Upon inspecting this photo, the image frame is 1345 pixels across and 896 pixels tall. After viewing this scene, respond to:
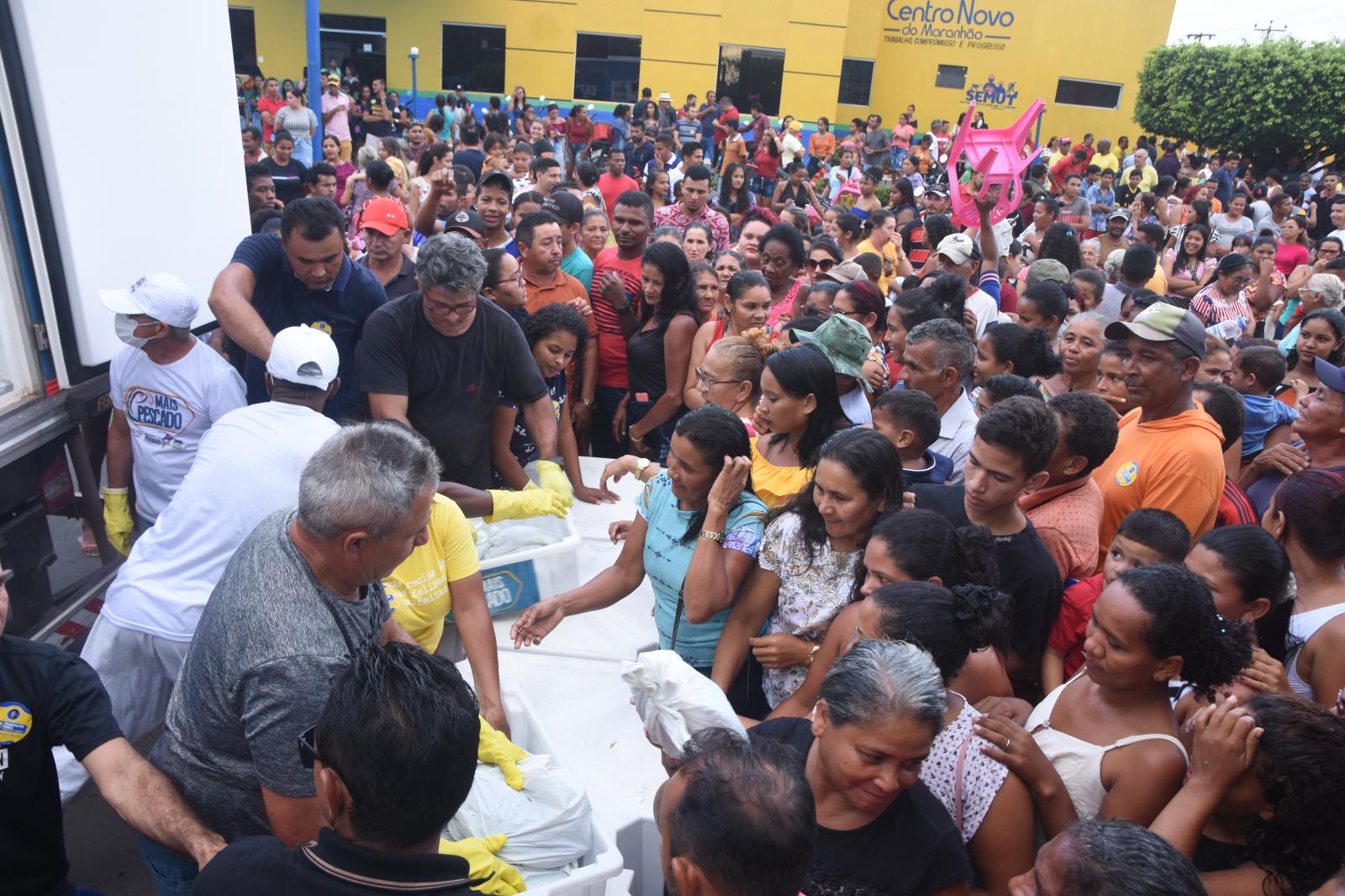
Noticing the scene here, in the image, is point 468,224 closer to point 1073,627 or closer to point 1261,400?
point 1073,627

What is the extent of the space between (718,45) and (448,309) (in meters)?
22.2

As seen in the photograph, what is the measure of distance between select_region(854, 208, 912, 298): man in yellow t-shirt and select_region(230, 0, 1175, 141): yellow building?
17.4m

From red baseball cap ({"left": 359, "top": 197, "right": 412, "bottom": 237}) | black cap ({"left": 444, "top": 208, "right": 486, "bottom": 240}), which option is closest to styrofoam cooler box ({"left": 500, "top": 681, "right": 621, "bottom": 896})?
red baseball cap ({"left": 359, "top": 197, "right": 412, "bottom": 237})

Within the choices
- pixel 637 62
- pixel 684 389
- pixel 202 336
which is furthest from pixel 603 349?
pixel 637 62

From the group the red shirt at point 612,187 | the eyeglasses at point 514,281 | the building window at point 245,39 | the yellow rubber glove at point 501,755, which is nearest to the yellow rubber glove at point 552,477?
the eyeglasses at point 514,281

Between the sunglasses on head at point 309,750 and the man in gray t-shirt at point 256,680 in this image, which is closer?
the sunglasses on head at point 309,750

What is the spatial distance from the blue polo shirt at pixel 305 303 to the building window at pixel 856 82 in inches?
955

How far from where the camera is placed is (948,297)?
5.17m

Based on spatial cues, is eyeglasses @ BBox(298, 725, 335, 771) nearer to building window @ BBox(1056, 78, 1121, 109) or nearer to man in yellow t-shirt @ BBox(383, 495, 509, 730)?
man in yellow t-shirt @ BBox(383, 495, 509, 730)

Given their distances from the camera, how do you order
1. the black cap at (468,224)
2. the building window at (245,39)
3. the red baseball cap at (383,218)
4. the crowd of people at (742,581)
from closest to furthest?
the crowd of people at (742,581), the red baseball cap at (383,218), the black cap at (468,224), the building window at (245,39)

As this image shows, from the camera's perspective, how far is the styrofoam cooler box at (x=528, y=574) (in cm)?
334

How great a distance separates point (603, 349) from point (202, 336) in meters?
2.18

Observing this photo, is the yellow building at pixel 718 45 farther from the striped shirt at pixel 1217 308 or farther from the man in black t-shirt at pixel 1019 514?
the man in black t-shirt at pixel 1019 514

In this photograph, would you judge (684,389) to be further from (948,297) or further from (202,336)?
(202,336)
